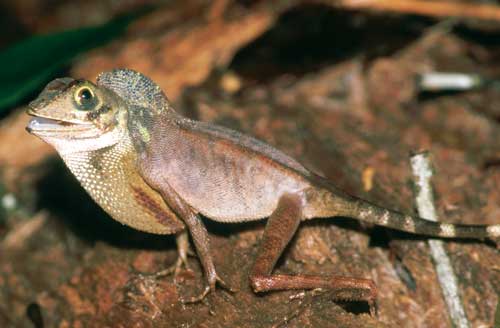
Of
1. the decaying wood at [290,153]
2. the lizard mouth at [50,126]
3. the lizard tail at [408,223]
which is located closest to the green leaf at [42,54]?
Result: the decaying wood at [290,153]

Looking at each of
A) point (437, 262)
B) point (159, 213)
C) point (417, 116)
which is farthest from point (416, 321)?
point (417, 116)

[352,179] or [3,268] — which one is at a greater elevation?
[352,179]

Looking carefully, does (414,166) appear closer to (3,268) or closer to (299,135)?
(299,135)

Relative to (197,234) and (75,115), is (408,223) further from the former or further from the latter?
(75,115)

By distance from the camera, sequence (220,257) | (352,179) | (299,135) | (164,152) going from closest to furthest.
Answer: (164,152)
(220,257)
(352,179)
(299,135)

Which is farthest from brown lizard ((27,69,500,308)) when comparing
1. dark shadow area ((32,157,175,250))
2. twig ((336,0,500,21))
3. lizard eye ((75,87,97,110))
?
twig ((336,0,500,21))

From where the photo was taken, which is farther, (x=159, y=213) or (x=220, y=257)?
(x=220, y=257)

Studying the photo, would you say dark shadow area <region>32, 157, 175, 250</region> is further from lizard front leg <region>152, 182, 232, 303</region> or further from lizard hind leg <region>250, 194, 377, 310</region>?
lizard hind leg <region>250, 194, 377, 310</region>

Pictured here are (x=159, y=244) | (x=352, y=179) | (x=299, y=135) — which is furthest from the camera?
(x=299, y=135)
